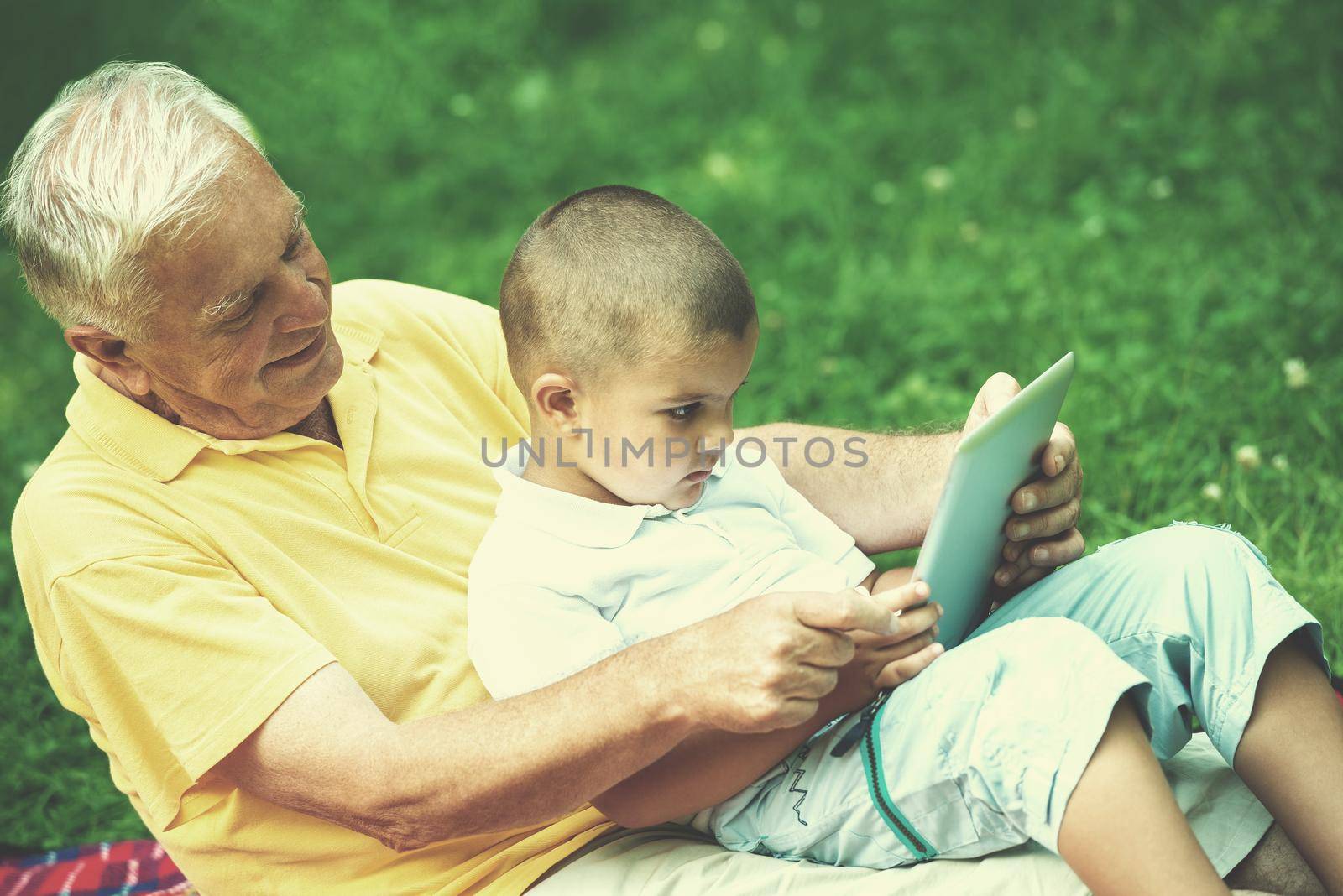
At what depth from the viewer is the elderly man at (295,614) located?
1.75m

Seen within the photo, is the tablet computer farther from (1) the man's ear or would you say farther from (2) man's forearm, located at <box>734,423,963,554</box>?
(1) the man's ear

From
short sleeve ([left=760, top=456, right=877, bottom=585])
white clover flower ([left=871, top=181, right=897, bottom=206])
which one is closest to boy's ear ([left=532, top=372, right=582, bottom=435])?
short sleeve ([left=760, top=456, right=877, bottom=585])

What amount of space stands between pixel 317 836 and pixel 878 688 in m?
0.84

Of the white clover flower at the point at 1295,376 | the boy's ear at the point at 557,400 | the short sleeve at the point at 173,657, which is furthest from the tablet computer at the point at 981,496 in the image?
the white clover flower at the point at 1295,376

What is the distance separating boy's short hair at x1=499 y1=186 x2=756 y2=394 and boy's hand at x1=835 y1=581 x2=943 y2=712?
47cm

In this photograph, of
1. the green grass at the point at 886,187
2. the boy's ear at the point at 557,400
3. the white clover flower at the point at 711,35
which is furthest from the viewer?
the white clover flower at the point at 711,35

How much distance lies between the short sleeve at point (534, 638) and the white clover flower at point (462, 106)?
14.2 ft

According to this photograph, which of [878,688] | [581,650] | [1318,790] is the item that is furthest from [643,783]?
Result: [1318,790]

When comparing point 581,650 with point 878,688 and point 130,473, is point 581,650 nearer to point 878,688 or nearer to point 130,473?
point 878,688

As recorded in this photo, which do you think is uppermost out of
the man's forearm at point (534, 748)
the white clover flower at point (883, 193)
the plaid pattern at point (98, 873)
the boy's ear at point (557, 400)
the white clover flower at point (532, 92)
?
the white clover flower at point (532, 92)

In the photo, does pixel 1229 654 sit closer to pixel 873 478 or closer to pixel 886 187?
pixel 873 478

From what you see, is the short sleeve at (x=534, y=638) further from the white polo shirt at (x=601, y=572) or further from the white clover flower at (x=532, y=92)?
the white clover flower at (x=532, y=92)

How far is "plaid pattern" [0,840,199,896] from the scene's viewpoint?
2.55 meters

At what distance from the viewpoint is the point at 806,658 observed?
1.64 meters
